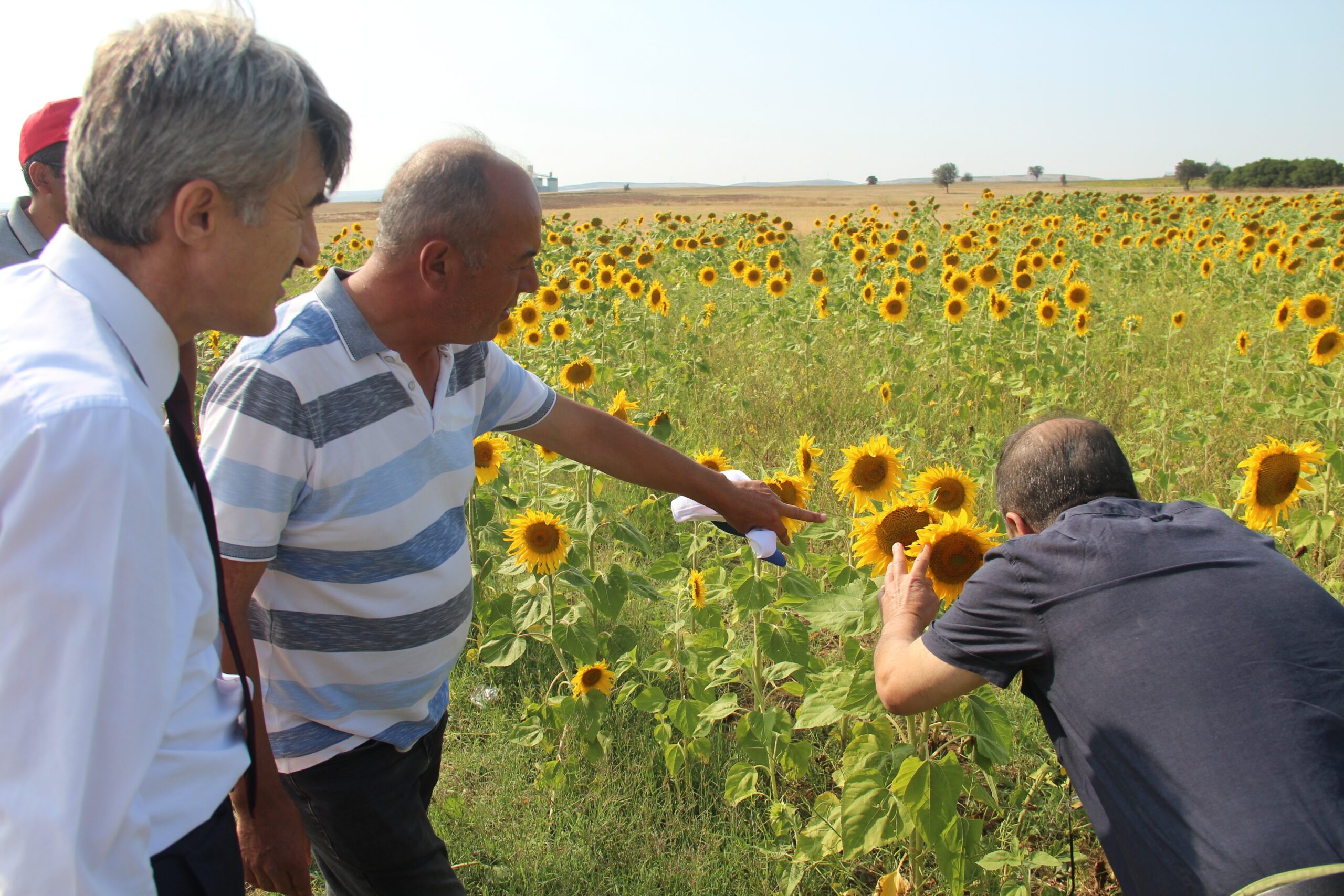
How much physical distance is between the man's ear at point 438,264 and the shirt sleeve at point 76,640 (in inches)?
40.1

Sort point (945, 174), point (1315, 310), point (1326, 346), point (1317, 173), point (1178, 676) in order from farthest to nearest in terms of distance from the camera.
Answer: point (945, 174)
point (1317, 173)
point (1315, 310)
point (1326, 346)
point (1178, 676)

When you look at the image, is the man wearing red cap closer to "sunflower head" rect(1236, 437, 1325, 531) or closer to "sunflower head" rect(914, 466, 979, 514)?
"sunflower head" rect(914, 466, 979, 514)

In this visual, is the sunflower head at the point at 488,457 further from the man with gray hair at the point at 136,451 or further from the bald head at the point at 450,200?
the man with gray hair at the point at 136,451

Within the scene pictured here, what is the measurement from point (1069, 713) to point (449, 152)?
5.66 ft

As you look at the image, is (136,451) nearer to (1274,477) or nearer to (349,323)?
(349,323)

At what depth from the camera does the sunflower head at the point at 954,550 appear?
221 centimetres

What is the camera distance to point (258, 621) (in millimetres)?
1963

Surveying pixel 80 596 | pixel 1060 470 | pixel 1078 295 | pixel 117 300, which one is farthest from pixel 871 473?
pixel 1078 295

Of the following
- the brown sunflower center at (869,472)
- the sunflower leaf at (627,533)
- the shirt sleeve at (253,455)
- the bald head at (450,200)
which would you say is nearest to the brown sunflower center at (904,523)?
the brown sunflower center at (869,472)

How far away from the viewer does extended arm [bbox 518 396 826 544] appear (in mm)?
2580

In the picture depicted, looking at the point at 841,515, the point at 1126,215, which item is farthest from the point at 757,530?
the point at 1126,215

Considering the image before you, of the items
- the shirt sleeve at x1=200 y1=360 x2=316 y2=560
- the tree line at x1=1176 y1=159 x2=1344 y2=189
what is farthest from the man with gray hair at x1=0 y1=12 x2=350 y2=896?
the tree line at x1=1176 y1=159 x2=1344 y2=189

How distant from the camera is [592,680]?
3051 mm

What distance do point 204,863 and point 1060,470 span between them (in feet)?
6.03
